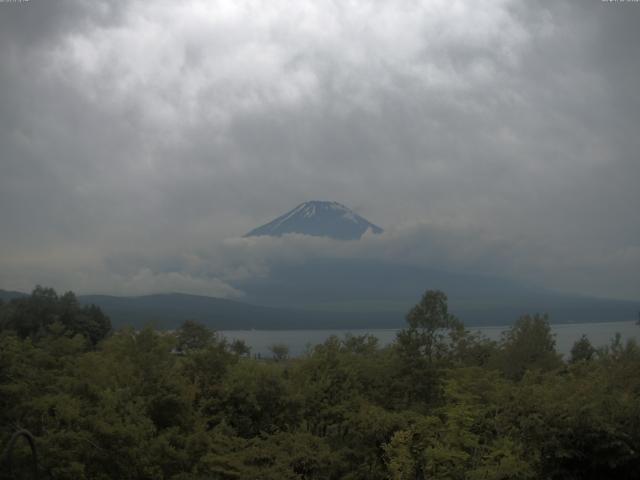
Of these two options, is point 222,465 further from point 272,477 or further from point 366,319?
point 366,319

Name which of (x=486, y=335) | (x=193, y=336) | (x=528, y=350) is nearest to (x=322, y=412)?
(x=193, y=336)

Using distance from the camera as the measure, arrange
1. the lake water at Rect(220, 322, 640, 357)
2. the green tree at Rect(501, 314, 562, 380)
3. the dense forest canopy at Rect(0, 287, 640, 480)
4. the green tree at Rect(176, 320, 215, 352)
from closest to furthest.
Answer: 1. the dense forest canopy at Rect(0, 287, 640, 480)
2. the green tree at Rect(501, 314, 562, 380)
3. the green tree at Rect(176, 320, 215, 352)
4. the lake water at Rect(220, 322, 640, 357)

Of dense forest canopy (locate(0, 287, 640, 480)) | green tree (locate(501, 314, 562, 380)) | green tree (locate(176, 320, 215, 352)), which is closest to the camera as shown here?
dense forest canopy (locate(0, 287, 640, 480))

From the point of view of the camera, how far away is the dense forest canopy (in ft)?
48.6

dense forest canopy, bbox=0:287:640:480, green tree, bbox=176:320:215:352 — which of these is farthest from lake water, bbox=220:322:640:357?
dense forest canopy, bbox=0:287:640:480

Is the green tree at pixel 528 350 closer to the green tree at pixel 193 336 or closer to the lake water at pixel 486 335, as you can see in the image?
the lake water at pixel 486 335

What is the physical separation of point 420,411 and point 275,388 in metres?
4.71

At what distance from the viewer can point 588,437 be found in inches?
598

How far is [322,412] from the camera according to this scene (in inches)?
800

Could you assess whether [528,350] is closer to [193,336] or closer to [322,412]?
[322,412]

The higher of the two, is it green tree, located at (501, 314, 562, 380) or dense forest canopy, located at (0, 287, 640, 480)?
green tree, located at (501, 314, 562, 380)

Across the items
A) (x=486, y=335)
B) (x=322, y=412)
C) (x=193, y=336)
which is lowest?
(x=322, y=412)

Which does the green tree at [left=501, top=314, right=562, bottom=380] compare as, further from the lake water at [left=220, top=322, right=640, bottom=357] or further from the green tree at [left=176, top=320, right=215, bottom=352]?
the green tree at [left=176, top=320, right=215, bottom=352]

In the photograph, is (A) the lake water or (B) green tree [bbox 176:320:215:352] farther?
(A) the lake water
